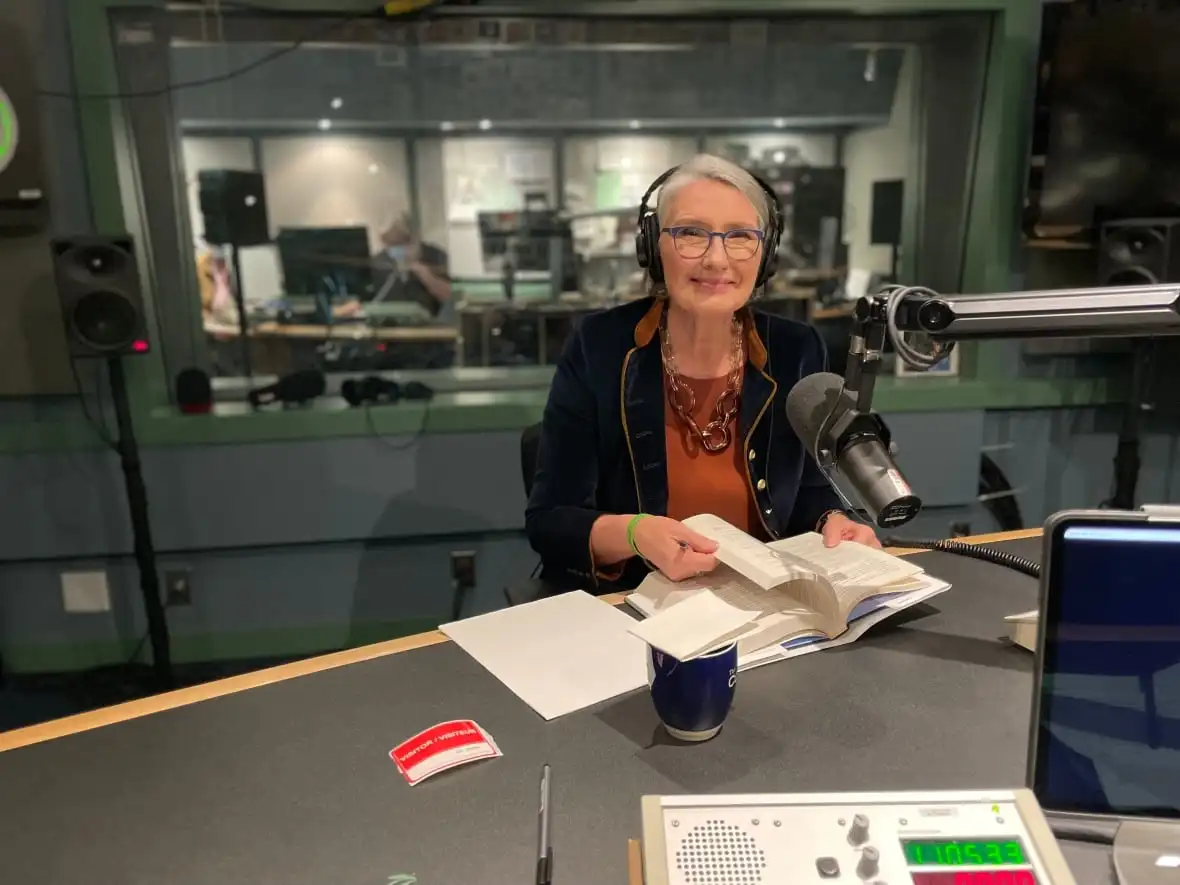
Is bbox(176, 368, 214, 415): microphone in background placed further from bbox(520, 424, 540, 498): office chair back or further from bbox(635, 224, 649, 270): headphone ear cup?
bbox(635, 224, 649, 270): headphone ear cup

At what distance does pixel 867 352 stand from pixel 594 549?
679mm

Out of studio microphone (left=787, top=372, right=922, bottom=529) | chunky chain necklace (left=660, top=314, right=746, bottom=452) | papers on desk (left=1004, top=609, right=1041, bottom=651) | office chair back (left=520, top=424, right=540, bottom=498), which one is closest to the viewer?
studio microphone (left=787, top=372, right=922, bottom=529)

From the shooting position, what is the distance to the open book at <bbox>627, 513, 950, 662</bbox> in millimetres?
1184

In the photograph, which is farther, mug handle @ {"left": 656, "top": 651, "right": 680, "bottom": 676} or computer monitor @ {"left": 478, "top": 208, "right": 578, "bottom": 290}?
computer monitor @ {"left": 478, "top": 208, "right": 578, "bottom": 290}

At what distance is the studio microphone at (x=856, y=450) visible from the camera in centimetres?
90

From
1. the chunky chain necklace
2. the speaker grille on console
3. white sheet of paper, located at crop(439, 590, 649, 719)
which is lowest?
white sheet of paper, located at crop(439, 590, 649, 719)

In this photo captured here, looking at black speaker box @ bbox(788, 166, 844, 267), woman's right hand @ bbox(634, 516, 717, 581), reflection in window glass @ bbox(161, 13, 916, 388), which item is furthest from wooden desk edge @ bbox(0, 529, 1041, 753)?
black speaker box @ bbox(788, 166, 844, 267)

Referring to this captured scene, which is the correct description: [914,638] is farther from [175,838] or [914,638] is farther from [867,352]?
[175,838]

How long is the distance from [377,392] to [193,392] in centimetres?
51

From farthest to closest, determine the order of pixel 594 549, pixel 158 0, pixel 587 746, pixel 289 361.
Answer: pixel 289 361, pixel 158 0, pixel 594 549, pixel 587 746

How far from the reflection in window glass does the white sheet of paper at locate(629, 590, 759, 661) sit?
1.86 meters

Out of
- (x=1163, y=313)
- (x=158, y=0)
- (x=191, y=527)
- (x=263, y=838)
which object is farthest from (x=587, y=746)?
(x=158, y=0)

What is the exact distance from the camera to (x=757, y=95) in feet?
9.12

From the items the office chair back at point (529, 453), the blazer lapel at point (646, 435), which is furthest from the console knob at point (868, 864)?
the office chair back at point (529, 453)
